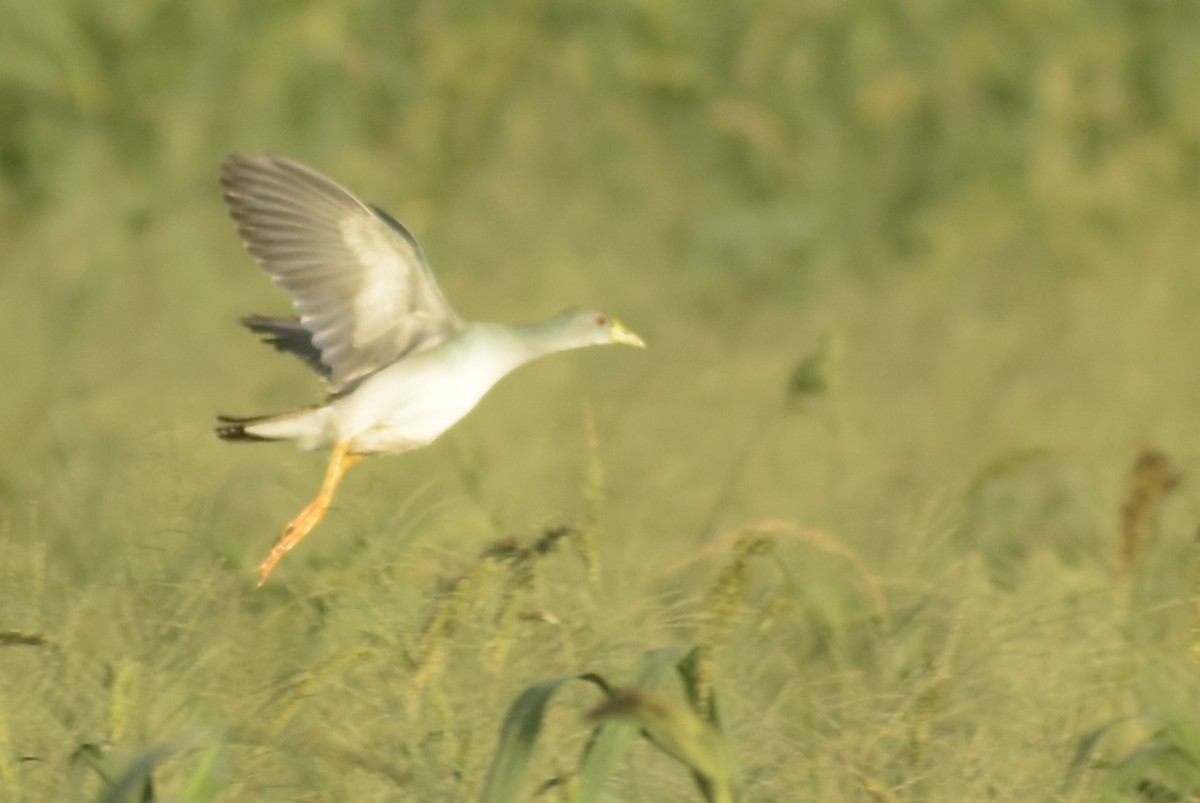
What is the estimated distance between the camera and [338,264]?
3.35 meters

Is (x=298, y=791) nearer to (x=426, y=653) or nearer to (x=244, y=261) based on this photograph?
(x=426, y=653)

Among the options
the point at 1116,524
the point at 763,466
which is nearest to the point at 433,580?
the point at 1116,524

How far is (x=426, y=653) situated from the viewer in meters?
2.39

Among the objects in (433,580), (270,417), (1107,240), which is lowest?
(433,580)

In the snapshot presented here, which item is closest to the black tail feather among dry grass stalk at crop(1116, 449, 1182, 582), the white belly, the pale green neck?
the white belly

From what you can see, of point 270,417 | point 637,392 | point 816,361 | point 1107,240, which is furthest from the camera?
point 1107,240

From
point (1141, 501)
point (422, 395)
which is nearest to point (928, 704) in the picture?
point (422, 395)

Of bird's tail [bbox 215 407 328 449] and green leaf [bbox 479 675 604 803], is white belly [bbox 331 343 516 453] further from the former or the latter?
green leaf [bbox 479 675 604 803]

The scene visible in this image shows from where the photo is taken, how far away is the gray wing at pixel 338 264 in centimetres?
331

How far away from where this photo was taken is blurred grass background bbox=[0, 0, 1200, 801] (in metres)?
2.71

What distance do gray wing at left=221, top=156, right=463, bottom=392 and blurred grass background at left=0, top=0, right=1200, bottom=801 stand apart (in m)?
0.23

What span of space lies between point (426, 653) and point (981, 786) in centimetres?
65

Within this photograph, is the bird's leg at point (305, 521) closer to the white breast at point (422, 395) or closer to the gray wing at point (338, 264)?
the white breast at point (422, 395)

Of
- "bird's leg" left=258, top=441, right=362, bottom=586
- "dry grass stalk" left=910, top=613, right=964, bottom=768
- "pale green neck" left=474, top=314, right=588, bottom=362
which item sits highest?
"pale green neck" left=474, top=314, right=588, bottom=362
